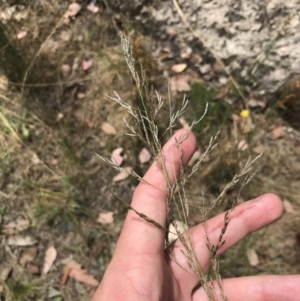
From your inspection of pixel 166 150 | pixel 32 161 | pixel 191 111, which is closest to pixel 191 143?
pixel 166 150

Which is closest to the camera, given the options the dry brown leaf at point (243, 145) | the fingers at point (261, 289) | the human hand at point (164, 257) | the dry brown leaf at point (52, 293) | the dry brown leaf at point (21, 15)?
the human hand at point (164, 257)

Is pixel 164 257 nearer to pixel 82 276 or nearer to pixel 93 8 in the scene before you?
pixel 82 276

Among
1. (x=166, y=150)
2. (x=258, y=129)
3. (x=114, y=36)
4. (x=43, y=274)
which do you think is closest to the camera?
(x=166, y=150)

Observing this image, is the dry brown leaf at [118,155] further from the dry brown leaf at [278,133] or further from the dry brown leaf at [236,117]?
the dry brown leaf at [278,133]

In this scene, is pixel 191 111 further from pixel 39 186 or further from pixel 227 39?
pixel 39 186

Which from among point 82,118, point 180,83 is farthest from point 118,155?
point 180,83

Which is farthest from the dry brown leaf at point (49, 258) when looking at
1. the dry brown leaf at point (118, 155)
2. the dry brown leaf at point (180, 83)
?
the dry brown leaf at point (180, 83)

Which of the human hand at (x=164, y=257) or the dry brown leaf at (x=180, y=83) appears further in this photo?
the dry brown leaf at (x=180, y=83)
